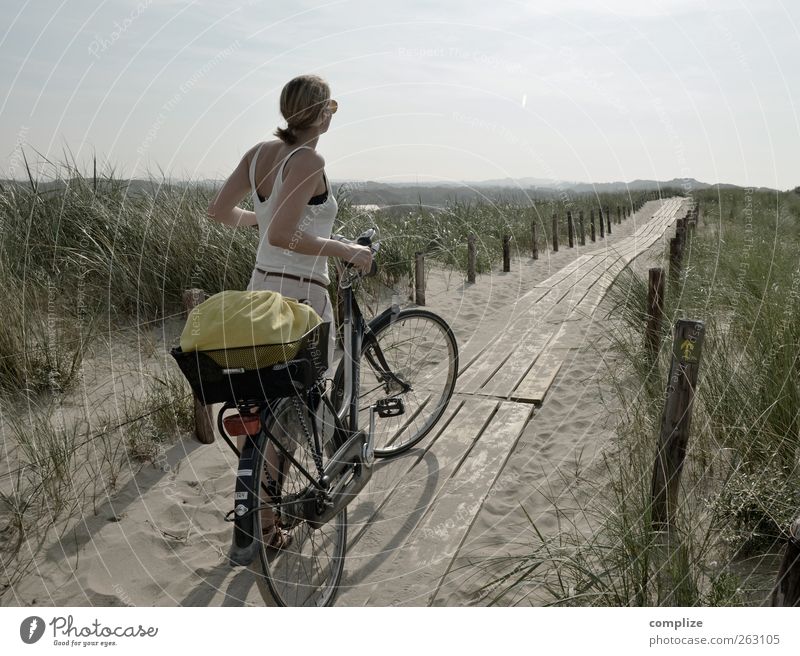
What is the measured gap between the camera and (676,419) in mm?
2854

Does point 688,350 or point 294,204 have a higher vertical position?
point 294,204

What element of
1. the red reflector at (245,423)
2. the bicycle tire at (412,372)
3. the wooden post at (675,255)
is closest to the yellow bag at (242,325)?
the red reflector at (245,423)

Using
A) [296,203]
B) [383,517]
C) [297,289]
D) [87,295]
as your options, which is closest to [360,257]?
[297,289]

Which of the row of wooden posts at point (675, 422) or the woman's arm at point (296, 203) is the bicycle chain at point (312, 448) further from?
the row of wooden posts at point (675, 422)

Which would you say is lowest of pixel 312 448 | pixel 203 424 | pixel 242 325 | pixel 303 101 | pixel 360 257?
pixel 203 424

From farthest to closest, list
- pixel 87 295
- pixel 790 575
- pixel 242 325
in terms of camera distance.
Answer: pixel 87 295 < pixel 242 325 < pixel 790 575

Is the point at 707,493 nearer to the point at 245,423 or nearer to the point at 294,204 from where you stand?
the point at 245,423

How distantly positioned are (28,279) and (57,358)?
5.33 feet

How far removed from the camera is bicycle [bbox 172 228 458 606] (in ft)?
7.18

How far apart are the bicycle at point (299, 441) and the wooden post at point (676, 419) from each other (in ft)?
4.32

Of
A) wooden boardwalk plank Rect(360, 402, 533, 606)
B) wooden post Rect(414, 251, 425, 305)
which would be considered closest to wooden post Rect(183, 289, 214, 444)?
wooden boardwalk plank Rect(360, 402, 533, 606)

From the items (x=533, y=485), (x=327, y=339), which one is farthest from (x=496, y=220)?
(x=327, y=339)

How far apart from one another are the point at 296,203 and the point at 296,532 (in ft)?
4.46
